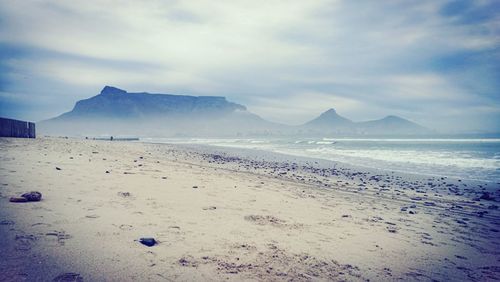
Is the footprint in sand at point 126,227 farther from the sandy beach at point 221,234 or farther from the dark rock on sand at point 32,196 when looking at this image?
the dark rock on sand at point 32,196

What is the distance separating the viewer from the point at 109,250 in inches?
146

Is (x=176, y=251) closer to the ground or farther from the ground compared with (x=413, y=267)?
farther from the ground

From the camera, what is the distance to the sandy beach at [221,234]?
137 inches

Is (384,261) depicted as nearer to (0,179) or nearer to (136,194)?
(136,194)

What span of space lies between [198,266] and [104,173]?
7.00 meters

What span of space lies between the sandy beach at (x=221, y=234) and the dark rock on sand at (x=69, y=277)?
0.02 m

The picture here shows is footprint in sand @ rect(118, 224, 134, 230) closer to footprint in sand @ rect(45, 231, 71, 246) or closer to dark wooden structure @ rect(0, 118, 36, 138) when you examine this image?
footprint in sand @ rect(45, 231, 71, 246)

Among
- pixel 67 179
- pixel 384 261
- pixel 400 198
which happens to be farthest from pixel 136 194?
pixel 400 198

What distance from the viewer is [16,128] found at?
961 inches

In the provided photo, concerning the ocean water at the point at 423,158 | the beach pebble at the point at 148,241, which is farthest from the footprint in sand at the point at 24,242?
the ocean water at the point at 423,158

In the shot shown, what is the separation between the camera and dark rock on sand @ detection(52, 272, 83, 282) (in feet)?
9.59

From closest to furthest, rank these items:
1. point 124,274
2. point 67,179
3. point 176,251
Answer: point 124,274 → point 176,251 → point 67,179

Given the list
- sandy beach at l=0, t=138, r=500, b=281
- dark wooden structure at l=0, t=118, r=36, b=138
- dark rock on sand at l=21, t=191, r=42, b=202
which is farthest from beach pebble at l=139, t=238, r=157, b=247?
dark wooden structure at l=0, t=118, r=36, b=138

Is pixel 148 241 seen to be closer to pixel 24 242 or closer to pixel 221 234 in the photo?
pixel 221 234
